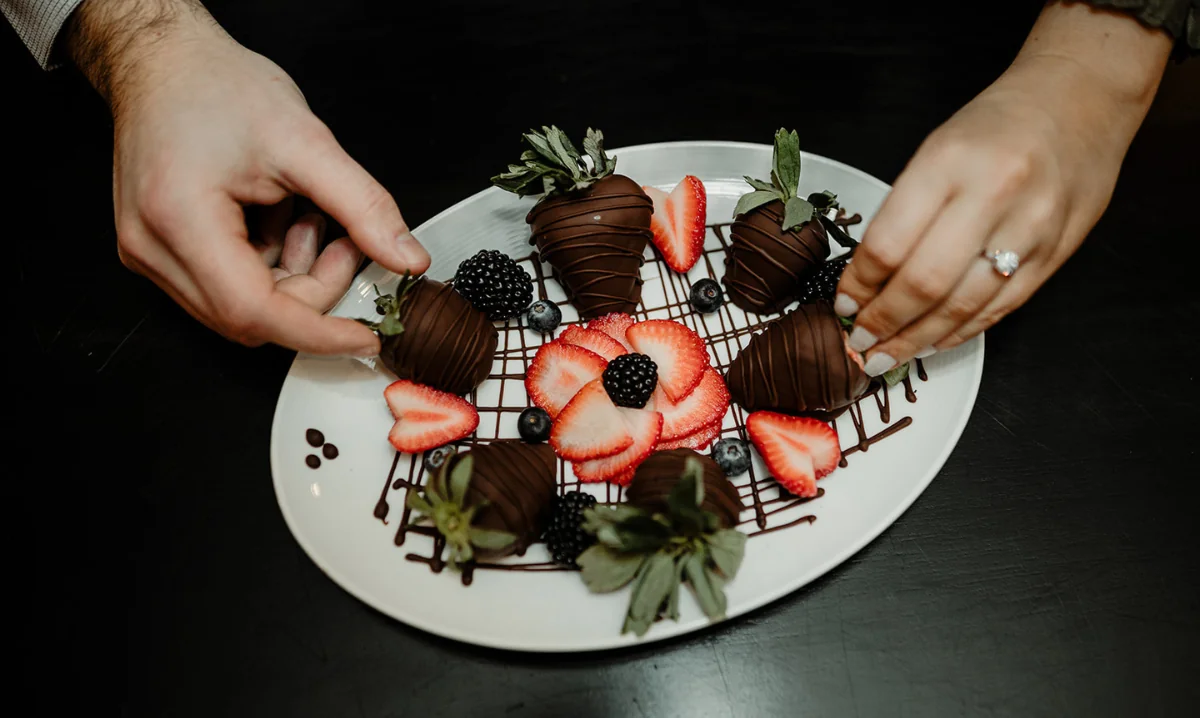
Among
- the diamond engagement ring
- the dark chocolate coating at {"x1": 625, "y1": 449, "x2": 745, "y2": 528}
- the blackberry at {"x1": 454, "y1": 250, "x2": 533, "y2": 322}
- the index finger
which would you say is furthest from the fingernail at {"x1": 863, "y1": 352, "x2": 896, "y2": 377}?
the index finger

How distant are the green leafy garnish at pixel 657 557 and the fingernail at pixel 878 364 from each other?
0.46 meters

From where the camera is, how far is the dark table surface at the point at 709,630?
54.7 inches

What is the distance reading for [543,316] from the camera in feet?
5.51

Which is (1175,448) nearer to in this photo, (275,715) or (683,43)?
(683,43)

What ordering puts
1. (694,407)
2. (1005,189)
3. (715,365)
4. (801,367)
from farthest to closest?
(715,365), (694,407), (801,367), (1005,189)

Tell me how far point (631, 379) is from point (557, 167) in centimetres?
53

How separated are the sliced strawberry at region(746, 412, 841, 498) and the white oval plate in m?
0.05

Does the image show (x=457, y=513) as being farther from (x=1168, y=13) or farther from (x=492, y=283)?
(x=1168, y=13)

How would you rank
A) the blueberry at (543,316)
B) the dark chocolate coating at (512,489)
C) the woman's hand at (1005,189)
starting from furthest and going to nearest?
the blueberry at (543,316)
the dark chocolate coating at (512,489)
the woman's hand at (1005,189)

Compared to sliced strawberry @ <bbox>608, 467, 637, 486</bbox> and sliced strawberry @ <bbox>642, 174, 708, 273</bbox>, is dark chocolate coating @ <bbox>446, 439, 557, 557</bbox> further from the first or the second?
sliced strawberry @ <bbox>642, 174, 708, 273</bbox>

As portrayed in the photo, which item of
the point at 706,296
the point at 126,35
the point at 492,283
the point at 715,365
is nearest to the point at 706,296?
the point at 706,296

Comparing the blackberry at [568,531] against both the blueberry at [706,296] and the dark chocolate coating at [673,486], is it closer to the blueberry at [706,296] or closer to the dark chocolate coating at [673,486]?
the dark chocolate coating at [673,486]

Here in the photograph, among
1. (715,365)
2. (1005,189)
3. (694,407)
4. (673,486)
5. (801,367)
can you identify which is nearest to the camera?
(1005,189)

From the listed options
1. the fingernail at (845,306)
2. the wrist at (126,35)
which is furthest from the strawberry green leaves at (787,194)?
the wrist at (126,35)
